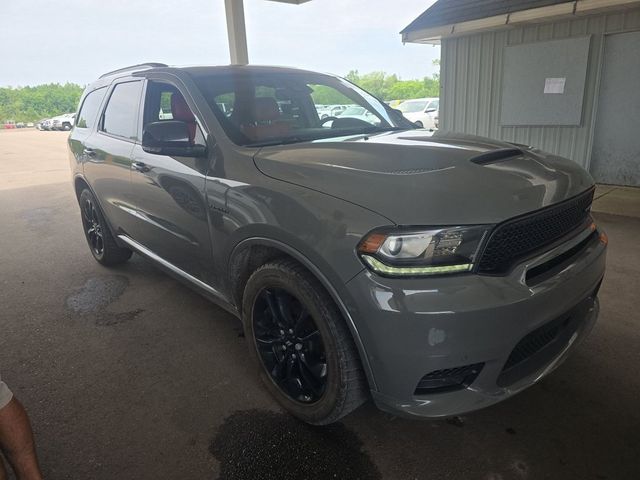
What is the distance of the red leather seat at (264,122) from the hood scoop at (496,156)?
44.6 inches

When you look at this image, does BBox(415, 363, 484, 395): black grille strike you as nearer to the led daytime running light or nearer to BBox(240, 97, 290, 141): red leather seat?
the led daytime running light

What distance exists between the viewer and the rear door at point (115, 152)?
11.2ft

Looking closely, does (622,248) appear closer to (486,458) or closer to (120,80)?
(486,458)

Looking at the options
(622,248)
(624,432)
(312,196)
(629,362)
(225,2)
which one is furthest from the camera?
(225,2)

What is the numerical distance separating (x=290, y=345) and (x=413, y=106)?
1487 cm

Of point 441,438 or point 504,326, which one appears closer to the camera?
point 504,326

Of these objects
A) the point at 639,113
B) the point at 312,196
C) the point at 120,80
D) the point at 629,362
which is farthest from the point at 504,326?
the point at 639,113

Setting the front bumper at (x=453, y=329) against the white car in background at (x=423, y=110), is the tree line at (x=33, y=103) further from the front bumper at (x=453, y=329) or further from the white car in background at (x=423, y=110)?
the front bumper at (x=453, y=329)

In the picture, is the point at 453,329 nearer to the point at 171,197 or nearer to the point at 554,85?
the point at 171,197

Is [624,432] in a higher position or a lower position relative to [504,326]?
lower

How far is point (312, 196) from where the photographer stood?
1937mm

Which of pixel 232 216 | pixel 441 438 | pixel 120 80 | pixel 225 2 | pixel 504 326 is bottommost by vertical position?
pixel 441 438

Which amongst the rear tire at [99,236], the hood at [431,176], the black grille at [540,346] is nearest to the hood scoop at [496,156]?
the hood at [431,176]

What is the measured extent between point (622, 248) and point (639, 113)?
3.51m
